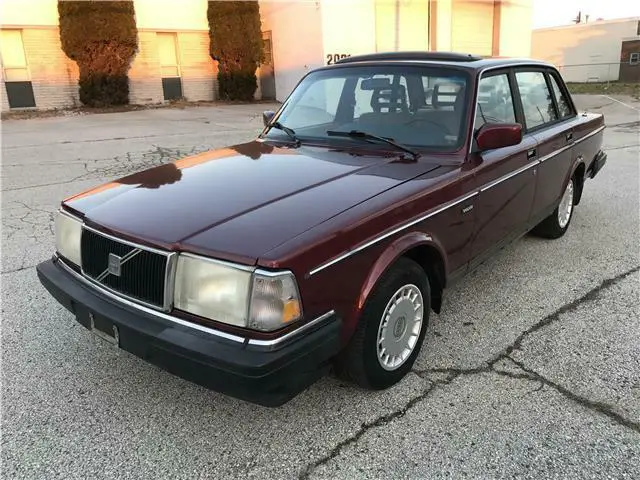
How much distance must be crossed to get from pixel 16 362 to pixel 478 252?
9.60ft

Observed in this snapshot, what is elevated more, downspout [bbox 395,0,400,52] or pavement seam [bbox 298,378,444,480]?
downspout [bbox 395,0,400,52]

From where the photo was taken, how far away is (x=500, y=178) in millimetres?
3473

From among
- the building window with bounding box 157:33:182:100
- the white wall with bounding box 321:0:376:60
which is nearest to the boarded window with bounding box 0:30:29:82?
the building window with bounding box 157:33:182:100

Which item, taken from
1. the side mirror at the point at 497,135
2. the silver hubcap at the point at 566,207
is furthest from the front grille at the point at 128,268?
the silver hubcap at the point at 566,207

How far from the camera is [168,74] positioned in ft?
64.9

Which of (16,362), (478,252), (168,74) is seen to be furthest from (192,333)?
(168,74)

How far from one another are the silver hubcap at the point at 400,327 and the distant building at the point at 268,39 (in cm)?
1534

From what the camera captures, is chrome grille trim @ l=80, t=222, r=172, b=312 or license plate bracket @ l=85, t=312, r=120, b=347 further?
license plate bracket @ l=85, t=312, r=120, b=347

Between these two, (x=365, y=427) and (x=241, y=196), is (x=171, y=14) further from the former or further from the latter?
(x=365, y=427)

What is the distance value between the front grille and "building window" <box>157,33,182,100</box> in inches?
730

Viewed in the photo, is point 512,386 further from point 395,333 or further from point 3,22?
point 3,22

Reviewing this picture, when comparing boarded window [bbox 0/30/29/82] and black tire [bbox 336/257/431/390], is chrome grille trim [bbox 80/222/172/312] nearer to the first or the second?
black tire [bbox 336/257/431/390]

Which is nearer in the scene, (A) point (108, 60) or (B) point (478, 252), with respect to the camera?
(B) point (478, 252)

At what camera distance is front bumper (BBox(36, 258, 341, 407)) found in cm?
207
